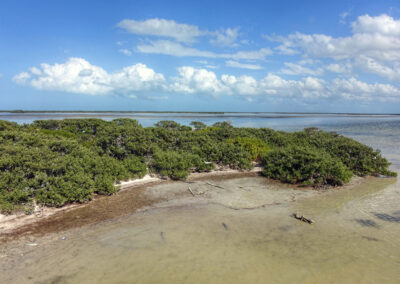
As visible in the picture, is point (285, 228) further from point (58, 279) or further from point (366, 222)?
point (58, 279)

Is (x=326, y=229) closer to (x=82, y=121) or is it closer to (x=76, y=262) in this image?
(x=76, y=262)

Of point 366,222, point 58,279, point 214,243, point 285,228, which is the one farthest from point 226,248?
point 366,222

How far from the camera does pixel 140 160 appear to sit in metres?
11.6

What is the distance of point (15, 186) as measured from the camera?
7.35 metres

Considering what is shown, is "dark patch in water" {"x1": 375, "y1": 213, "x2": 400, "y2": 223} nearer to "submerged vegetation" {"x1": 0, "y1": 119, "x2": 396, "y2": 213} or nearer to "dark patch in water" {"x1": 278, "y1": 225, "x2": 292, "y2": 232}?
"submerged vegetation" {"x1": 0, "y1": 119, "x2": 396, "y2": 213}

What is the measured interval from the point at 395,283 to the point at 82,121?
77.6ft

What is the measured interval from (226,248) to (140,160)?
7.00 meters

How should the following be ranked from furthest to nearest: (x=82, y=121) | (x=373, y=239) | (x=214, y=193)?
(x=82, y=121), (x=214, y=193), (x=373, y=239)

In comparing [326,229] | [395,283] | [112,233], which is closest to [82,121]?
[112,233]

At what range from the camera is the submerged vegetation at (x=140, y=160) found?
7.73 m

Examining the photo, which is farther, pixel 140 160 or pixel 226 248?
pixel 140 160

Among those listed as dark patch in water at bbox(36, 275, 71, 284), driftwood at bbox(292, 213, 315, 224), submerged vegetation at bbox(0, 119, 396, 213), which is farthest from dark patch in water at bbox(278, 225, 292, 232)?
dark patch in water at bbox(36, 275, 71, 284)

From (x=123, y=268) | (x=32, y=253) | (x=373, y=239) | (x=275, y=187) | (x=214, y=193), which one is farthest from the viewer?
(x=275, y=187)

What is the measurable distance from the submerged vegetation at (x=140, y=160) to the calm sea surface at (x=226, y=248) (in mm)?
2124
